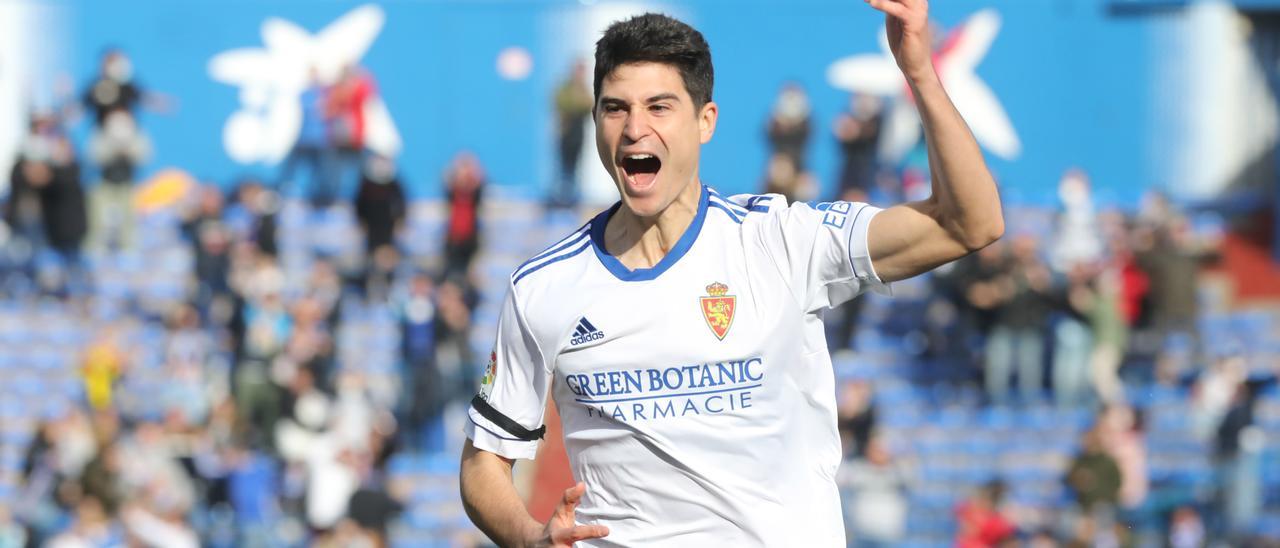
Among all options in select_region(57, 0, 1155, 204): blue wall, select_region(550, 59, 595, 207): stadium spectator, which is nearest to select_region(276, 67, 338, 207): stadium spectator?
select_region(57, 0, 1155, 204): blue wall

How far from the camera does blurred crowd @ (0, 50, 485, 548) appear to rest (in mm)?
15031

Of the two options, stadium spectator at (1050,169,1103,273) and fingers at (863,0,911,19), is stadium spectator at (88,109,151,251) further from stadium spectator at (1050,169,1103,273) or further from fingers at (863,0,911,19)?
fingers at (863,0,911,19)

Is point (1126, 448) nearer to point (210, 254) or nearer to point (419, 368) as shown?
point (419, 368)

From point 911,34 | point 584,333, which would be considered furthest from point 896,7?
point 584,333

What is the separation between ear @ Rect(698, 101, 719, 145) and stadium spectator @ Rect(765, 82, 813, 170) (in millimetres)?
15345

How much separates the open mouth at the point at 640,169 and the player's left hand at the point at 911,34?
1.92 feet

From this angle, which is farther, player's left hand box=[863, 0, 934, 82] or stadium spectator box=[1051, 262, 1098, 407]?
stadium spectator box=[1051, 262, 1098, 407]

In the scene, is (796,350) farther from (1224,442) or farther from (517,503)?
(1224,442)

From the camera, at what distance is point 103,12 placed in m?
21.8

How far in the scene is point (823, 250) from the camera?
3.64 meters

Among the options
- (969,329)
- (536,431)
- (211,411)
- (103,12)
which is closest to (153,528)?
(211,411)

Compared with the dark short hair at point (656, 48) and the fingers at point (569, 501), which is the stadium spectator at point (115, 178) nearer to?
the dark short hair at point (656, 48)

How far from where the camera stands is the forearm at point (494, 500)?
3.61m

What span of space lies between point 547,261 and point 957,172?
97 cm
